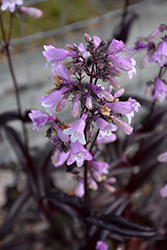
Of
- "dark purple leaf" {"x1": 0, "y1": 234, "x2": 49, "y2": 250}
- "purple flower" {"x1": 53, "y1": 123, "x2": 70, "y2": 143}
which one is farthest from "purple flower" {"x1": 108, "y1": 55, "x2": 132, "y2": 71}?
"dark purple leaf" {"x1": 0, "y1": 234, "x2": 49, "y2": 250}

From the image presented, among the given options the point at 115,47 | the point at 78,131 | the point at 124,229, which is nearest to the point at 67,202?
the point at 124,229

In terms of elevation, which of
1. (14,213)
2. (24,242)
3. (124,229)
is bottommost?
(24,242)

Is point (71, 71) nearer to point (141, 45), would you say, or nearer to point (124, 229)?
point (141, 45)

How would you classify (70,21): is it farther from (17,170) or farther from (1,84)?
(17,170)

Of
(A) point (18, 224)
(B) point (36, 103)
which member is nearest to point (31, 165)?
(A) point (18, 224)

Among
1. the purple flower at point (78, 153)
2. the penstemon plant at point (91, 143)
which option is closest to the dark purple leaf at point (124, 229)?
the penstemon plant at point (91, 143)
